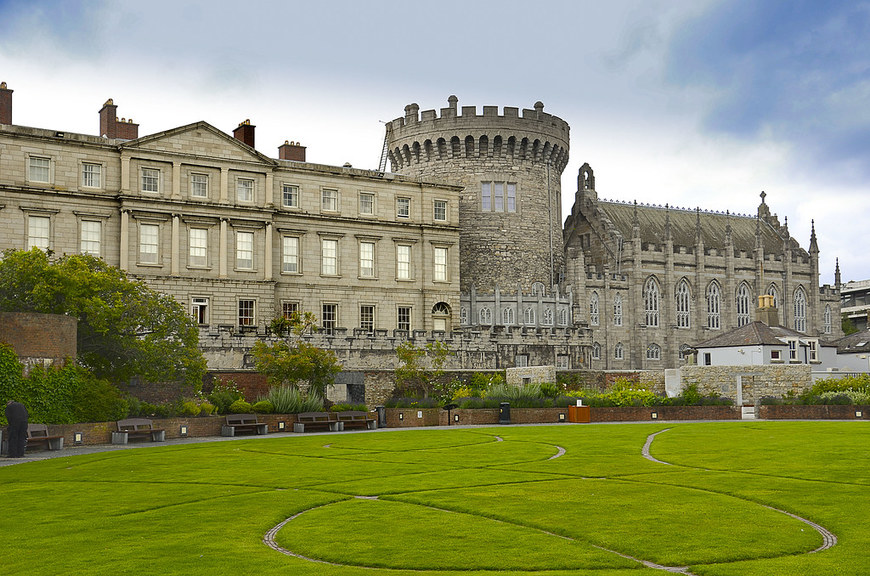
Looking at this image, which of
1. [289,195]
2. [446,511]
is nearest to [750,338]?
[289,195]

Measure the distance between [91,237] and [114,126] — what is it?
7461mm

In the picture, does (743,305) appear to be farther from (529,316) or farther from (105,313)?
(105,313)

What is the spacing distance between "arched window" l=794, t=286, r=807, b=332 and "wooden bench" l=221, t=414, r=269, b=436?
228 feet

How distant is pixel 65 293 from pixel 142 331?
4255mm

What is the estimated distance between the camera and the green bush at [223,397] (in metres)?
42.0

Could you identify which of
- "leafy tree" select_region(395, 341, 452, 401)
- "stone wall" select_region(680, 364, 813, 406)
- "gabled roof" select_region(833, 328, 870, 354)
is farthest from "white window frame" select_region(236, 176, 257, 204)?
"gabled roof" select_region(833, 328, 870, 354)

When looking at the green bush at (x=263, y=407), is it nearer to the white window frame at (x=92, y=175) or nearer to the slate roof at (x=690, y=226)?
the white window frame at (x=92, y=175)

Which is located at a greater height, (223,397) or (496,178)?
(496,178)

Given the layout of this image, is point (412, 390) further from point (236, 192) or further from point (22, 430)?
point (22, 430)

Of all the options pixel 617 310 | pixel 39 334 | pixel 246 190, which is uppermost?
pixel 246 190

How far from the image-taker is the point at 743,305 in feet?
302

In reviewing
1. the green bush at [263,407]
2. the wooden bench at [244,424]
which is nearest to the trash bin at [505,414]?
the green bush at [263,407]

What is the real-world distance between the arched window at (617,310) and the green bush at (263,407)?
155ft

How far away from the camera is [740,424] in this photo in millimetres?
39344
